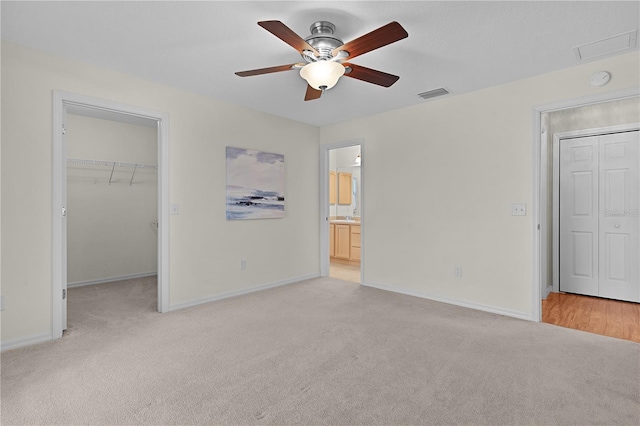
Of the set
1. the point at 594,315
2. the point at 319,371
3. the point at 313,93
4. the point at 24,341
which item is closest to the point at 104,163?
the point at 24,341

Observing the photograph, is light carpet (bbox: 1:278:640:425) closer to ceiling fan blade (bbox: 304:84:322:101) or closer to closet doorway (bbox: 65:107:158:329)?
closet doorway (bbox: 65:107:158:329)

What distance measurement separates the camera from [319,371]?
2.27 meters

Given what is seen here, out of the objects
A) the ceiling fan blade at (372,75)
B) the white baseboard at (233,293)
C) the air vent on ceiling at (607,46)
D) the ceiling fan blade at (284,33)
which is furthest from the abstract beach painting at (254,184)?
the air vent on ceiling at (607,46)

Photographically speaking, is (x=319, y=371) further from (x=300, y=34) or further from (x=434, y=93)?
(x=434, y=93)

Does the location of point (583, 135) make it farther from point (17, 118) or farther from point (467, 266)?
point (17, 118)

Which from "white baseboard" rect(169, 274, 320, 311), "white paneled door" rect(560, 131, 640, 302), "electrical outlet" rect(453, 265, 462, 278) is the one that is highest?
"white paneled door" rect(560, 131, 640, 302)

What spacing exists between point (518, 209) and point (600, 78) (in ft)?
4.20

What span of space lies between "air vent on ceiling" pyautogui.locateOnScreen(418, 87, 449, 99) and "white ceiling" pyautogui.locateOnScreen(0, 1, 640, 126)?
13cm

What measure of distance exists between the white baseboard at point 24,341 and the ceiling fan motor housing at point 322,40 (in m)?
3.03

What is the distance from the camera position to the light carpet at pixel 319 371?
183 cm

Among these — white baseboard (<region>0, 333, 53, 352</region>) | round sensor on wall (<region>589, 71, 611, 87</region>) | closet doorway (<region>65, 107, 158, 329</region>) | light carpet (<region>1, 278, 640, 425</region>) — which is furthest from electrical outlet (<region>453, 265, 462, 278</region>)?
white baseboard (<region>0, 333, 53, 352</region>)

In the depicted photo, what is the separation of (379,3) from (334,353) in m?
2.40

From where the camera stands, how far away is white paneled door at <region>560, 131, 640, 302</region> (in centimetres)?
388

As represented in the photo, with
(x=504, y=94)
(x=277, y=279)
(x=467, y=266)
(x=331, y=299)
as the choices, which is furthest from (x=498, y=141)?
(x=277, y=279)
